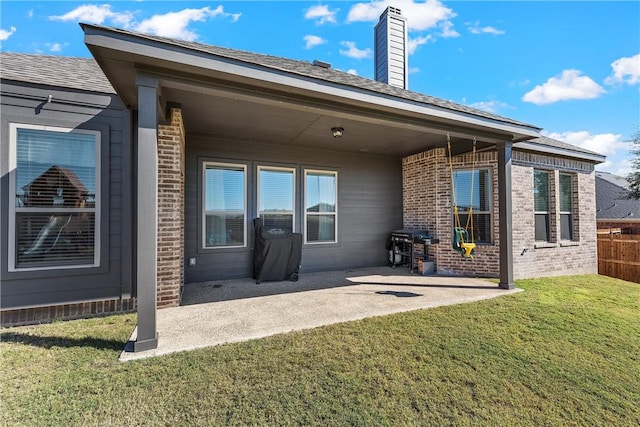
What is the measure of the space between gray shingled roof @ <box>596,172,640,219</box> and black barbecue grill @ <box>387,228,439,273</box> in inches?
525

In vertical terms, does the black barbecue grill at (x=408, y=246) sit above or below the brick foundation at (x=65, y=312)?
above

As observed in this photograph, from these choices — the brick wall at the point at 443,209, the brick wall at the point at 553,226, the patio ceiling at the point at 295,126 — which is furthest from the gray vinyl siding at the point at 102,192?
the brick wall at the point at 553,226

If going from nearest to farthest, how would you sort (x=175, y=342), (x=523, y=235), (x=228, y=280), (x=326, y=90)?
(x=175, y=342), (x=326, y=90), (x=228, y=280), (x=523, y=235)

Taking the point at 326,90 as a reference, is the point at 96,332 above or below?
below

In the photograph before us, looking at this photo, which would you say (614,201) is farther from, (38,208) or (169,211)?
(38,208)

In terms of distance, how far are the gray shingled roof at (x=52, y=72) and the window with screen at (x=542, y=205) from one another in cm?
857

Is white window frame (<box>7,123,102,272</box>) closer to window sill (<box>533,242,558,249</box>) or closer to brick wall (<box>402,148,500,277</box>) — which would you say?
brick wall (<box>402,148,500,277</box>)

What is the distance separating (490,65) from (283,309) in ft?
28.7

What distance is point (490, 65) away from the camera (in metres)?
8.05

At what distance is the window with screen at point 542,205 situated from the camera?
6.66 m

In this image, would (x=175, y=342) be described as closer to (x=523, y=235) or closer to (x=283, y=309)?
(x=283, y=309)

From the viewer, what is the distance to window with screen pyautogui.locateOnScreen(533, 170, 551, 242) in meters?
6.66

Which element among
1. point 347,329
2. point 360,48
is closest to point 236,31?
point 360,48

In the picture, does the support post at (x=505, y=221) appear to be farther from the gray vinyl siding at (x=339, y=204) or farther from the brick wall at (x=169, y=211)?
the brick wall at (x=169, y=211)
